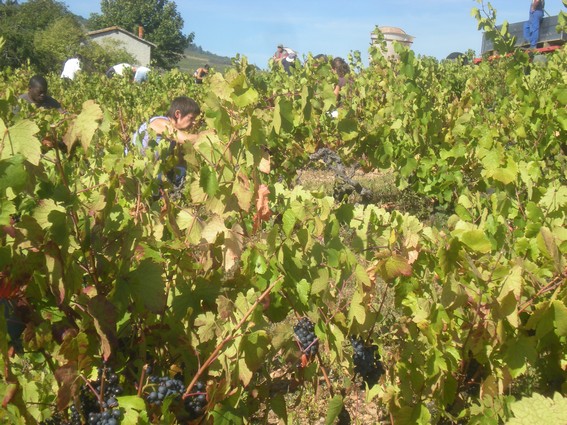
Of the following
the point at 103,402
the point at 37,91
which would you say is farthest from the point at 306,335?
the point at 37,91

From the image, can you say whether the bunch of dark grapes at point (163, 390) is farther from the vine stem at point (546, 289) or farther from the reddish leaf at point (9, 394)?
the vine stem at point (546, 289)

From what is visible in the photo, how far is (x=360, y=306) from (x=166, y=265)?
23.3 inches

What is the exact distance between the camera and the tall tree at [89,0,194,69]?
3450 inches

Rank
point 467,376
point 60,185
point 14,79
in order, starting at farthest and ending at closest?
point 14,79, point 467,376, point 60,185

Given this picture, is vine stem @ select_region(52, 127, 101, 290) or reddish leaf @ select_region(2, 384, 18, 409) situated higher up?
vine stem @ select_region(52, 127, 101, 290)

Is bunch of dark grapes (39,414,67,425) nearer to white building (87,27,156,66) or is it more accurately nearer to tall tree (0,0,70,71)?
tall tree (0,0,70,71)

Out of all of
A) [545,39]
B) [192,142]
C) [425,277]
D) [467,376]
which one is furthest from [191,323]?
[545,39]

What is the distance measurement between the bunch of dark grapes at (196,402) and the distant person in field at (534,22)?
11.4 meters

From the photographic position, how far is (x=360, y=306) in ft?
6.40

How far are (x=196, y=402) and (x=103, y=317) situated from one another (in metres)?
0.34

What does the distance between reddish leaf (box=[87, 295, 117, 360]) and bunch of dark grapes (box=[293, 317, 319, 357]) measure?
64 cm

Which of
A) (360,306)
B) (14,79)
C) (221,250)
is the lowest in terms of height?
(360,306)

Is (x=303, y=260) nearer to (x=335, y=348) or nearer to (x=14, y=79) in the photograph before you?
(x=335, y=348)

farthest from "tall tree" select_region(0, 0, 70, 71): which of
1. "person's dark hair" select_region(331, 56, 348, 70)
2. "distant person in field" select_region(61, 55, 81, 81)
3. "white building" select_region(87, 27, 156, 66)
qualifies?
"person's dark hair" select_region(331, 56, 348, 70)
